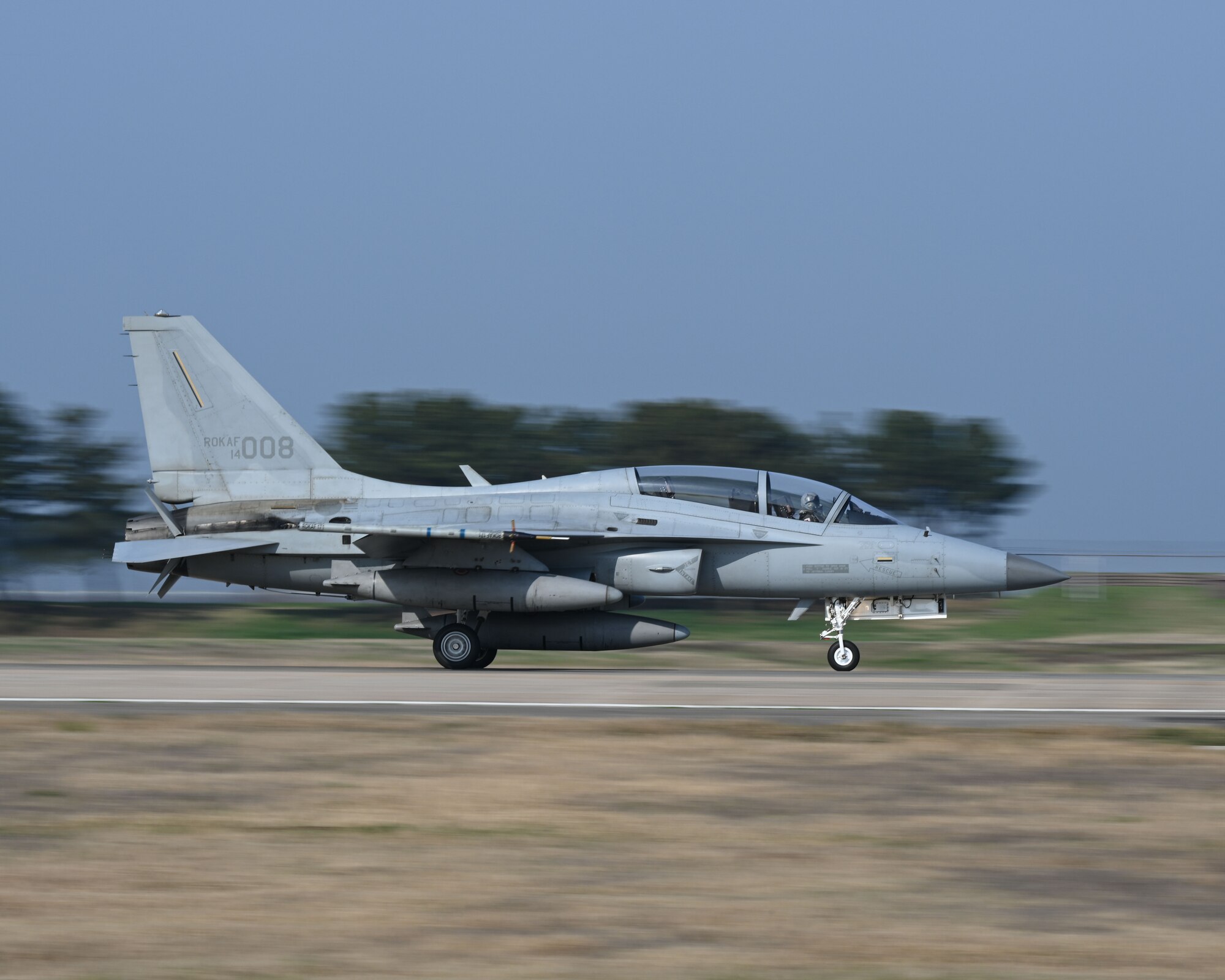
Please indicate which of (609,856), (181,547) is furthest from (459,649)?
(609,856)

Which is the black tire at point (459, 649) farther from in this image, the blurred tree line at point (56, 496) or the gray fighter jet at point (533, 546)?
the blurred tree line at point (56, 496)

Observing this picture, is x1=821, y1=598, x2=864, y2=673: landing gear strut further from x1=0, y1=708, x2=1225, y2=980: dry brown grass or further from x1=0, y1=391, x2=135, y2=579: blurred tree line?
x1=0, y1=391, x2=135, y2=579: blurred tree line

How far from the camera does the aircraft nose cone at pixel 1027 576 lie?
1831cm

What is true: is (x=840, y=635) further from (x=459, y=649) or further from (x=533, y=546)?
(x=459, y=649)

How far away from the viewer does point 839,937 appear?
5.59 m

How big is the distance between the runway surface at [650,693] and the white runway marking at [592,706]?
19 mm

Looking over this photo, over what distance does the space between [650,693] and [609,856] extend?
24.6ft

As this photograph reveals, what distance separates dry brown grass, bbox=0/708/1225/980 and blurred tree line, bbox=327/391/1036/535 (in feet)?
119

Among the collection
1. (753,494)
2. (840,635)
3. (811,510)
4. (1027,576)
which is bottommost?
(840,635)

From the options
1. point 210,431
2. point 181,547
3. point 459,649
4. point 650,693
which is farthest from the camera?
point 210,431

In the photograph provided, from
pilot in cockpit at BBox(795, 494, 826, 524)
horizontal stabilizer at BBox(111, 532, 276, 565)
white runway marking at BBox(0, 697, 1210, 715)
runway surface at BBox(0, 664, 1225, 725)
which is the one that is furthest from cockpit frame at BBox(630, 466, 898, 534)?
white runway marking at BBox(0, 697, 1210, 715)

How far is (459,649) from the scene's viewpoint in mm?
18922

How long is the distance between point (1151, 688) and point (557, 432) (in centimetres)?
3517

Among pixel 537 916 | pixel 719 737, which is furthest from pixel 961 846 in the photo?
pixel 719 737
